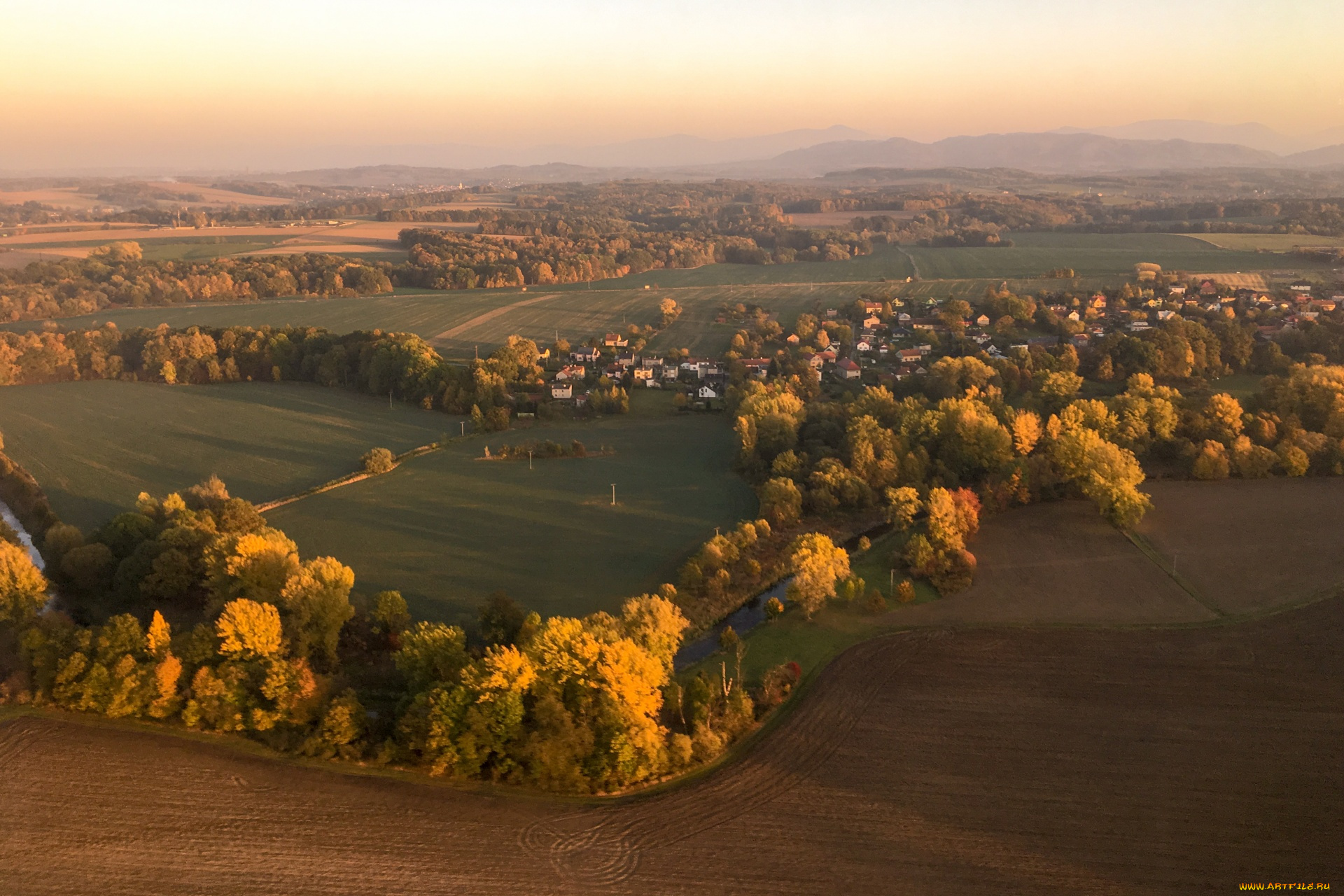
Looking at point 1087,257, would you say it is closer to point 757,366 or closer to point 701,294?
point 701,294

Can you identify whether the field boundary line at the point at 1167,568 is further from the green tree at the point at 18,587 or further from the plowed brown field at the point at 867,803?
the green tree at the point at 18,587

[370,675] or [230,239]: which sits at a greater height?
[230,239]

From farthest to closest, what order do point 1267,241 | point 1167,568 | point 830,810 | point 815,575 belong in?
1. point 1267,241
2. point 1167,568
3. point 815,575
4. point 830,810

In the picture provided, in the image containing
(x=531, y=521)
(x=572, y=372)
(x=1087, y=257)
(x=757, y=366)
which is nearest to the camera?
(x=531, y=521)

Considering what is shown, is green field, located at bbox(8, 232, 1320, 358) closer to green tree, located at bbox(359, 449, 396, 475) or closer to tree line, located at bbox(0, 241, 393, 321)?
tree line, located at bbox(0, 241, 393, 321)

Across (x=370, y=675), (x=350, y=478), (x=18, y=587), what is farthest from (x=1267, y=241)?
(x=18, y=587)

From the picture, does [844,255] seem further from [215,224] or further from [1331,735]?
[215,224]

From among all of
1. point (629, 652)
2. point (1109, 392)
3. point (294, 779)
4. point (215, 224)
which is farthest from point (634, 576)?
point (215, 224)
